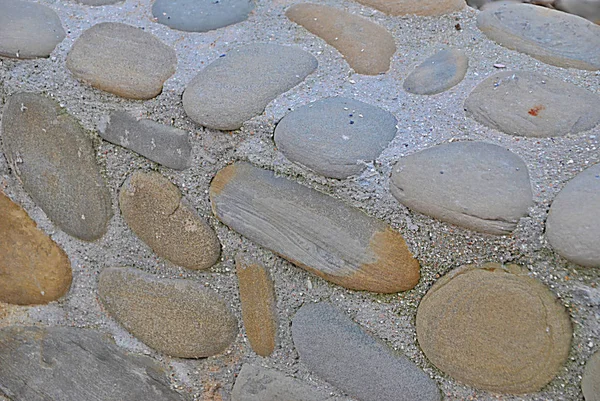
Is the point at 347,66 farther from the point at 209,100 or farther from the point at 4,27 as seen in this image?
the point at 4,27

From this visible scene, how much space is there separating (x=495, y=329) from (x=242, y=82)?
18.1 inches

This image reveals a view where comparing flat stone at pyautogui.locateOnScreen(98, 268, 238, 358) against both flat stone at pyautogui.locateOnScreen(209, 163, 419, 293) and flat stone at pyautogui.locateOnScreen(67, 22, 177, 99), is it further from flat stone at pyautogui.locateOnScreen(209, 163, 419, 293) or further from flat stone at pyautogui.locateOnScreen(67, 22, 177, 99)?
flat stone at pyautogui.locateOnScreen(67, 22, 177, 99)

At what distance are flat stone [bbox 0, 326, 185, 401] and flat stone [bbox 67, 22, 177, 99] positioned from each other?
16.7 inches

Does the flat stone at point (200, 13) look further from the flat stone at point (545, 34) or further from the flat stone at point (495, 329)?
the flat stone at point (495, 329)

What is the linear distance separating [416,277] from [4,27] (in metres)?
0.75

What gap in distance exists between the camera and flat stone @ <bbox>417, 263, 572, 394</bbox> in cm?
72

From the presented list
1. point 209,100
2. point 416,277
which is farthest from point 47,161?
point 416,277

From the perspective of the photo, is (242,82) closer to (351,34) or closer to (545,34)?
(351,34)

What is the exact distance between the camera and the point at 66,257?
1.06 meters

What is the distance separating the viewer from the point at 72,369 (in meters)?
1.11

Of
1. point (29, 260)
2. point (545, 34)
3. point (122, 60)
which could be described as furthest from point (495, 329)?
point (29, 260)

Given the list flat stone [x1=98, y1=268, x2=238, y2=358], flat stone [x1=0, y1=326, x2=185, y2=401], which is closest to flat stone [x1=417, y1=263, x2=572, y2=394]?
flat stone [x1=98, y1=268, x2=238, y2=358]

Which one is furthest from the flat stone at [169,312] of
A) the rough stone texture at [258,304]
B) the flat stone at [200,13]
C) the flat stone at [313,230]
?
the flat stone at [200,13]

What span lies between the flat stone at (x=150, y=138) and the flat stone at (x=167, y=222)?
0.03 m
